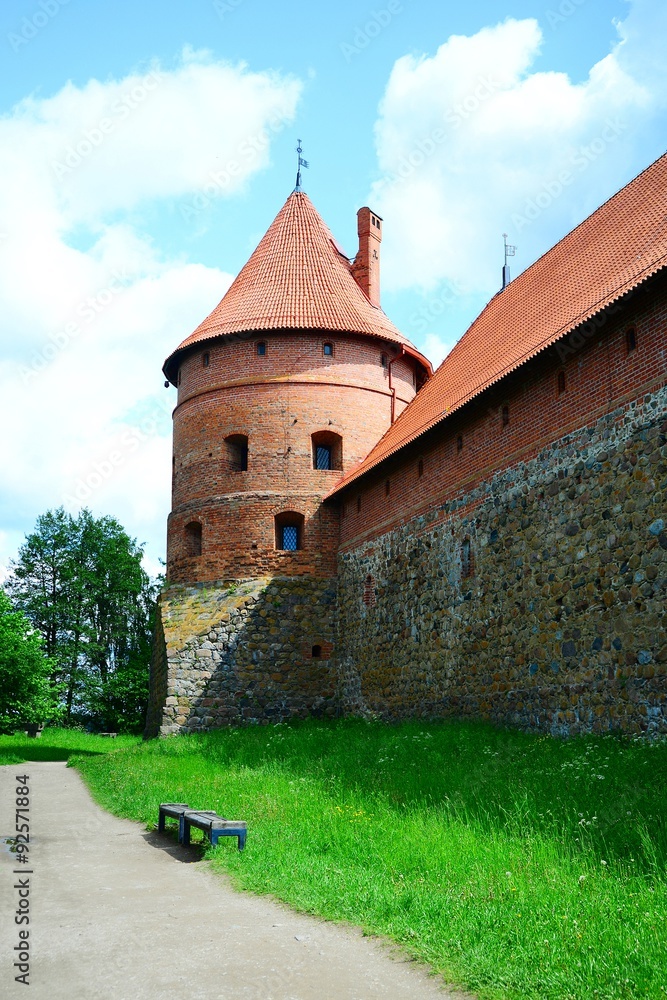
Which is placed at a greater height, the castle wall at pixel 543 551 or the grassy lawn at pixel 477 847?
the castle wall at pixel 543 551

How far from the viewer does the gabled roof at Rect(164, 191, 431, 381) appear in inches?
744

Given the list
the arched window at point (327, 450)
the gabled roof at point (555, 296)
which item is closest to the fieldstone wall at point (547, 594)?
the gabled roof at point (555, 296)

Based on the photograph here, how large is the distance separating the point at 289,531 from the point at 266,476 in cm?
121

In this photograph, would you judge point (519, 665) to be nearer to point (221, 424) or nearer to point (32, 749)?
point (221, 424)

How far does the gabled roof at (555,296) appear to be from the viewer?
1099 centimetres

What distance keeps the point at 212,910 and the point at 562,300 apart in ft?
32.8

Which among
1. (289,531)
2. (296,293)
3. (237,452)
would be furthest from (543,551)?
(296,293)

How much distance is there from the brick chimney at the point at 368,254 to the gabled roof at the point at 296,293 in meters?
0.32

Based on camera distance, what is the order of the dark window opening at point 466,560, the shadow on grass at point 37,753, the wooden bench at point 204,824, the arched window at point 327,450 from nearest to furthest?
the wooden bench at point 204,824
the dark window opening at point 466,560
the shadow on grass at point 37,753
the arched window at point 327,450

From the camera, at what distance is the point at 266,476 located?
18.1 meters

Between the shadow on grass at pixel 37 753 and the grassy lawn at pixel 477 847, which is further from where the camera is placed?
the shadow on grass at pixel 37 753

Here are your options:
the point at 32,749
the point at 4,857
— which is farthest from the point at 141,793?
the point at 32,749

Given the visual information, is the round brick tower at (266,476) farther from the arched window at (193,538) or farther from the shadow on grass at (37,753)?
the shadow on grass at (37,753)

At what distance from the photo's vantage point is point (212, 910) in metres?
5.43
